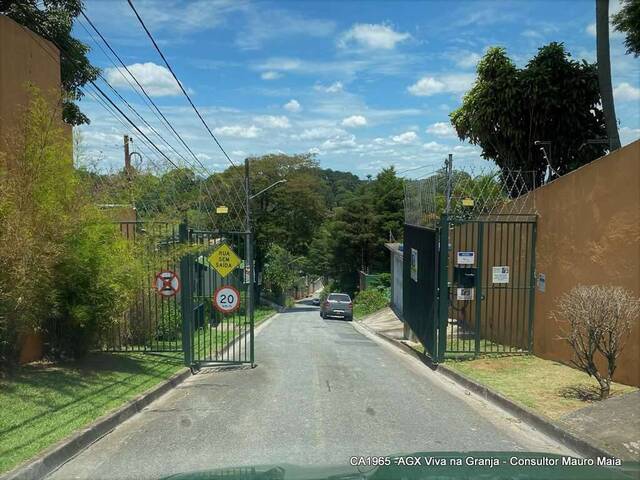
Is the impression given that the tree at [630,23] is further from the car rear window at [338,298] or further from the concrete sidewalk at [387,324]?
the car rear window at [338,298]

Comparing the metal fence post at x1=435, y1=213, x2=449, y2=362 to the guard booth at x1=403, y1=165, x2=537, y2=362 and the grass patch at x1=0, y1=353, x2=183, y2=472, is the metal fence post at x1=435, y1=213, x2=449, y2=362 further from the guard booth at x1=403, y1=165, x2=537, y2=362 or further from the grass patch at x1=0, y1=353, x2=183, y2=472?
the grass patch at x1=0, y1=353, x2=183, y2=472

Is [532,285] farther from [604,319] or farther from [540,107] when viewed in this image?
[540,107]

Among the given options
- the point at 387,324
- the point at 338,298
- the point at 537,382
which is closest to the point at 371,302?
the point at 338,298

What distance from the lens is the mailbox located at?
464 inches

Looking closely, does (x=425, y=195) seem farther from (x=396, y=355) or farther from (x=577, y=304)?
(x=577, y=304)

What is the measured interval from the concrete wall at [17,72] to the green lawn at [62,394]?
3.52 m

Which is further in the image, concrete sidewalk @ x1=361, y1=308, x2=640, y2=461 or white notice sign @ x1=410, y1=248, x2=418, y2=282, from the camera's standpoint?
white notice sign @ x1=410, y1=248, x2=418, y2=282

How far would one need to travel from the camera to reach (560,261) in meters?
10.5

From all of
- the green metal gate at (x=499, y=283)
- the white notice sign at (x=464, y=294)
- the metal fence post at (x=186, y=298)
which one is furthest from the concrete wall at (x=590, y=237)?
the metal fence post at (x=186, y=298)

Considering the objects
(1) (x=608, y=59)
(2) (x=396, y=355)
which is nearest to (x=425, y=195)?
(2) (x=396, y=355)

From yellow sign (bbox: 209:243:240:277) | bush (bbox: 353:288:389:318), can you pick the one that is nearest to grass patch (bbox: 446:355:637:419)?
yellow sign (bbox: 209:243:240:277)

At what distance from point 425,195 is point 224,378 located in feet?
21.3

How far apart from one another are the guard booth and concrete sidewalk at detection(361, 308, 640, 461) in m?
4.37

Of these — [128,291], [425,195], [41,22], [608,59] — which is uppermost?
[41,22]
